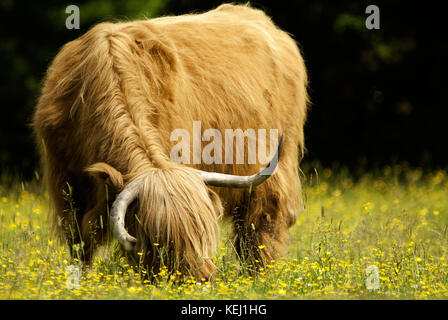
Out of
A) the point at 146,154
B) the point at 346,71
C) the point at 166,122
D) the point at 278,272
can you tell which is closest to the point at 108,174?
the point at 146,154

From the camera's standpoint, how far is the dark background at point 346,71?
42.3ft

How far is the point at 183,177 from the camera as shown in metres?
4.27

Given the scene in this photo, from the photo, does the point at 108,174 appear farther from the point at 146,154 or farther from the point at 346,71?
the point at 346,71

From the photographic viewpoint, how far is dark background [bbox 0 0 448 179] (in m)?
12.9

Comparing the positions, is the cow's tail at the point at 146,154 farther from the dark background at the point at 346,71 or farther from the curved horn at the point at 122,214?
the dark background at the point at 346,71

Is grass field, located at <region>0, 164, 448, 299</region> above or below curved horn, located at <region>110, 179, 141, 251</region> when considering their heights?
below

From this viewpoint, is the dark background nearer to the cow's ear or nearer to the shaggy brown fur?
the shaggy brown fur

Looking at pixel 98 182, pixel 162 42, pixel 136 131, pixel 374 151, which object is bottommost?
pixel 374 151

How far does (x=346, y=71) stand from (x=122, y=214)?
9.81 m

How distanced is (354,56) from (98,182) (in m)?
9.49

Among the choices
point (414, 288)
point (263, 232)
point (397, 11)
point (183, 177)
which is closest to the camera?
point (183, 177)

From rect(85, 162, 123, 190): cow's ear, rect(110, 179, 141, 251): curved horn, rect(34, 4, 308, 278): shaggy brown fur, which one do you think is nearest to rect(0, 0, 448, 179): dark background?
rect(34, 4, 308, 278): shaggy brown fur

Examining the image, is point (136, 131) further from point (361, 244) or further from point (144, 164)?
point (361, 244)

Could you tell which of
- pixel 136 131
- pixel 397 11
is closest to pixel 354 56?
pixel 397 11
